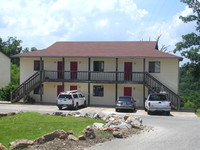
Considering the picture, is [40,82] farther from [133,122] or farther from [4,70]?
[133,122]

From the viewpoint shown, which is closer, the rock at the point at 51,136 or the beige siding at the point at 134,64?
the rock at the point at 51,136

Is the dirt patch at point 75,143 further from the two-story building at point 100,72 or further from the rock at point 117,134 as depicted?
the two-story building at point 100,72

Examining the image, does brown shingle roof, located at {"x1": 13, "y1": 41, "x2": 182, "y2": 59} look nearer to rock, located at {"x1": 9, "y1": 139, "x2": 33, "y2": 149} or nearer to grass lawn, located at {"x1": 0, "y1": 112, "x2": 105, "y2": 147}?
grass lawn, located at {"x1": 0, "y1": 112, "x2": 105, "y2": 147}

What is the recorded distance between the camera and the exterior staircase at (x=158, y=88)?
28.9m

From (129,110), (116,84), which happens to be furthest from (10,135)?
(116,84)

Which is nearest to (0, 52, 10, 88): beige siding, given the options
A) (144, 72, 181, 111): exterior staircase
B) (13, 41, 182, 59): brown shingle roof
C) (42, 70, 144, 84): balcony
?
(13, 41, 182, 59): brown shingle roof

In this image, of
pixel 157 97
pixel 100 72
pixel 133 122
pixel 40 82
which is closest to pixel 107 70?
pixel 100 72

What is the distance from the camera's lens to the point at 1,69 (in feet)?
150

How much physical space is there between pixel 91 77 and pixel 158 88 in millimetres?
7590

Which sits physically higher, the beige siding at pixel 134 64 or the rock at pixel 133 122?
the beige siding at pixel 134 64

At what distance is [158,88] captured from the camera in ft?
99.9

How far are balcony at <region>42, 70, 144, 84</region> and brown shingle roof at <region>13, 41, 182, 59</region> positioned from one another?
2.07 m

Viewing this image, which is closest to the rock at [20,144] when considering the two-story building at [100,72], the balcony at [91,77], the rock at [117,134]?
the rock at [117,134]

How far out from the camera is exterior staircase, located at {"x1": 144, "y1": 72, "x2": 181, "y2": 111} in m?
28.9
